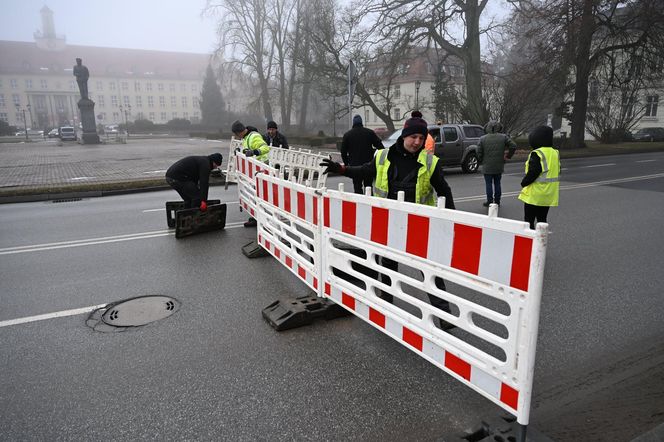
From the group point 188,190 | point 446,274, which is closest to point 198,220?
point 188,190

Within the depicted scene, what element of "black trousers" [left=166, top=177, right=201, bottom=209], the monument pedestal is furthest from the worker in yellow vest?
the monument pedestal

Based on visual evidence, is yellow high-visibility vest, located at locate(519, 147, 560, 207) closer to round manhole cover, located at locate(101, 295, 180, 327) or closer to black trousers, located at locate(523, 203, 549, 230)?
black trousers, located at locate(523, 203, 549, 230)

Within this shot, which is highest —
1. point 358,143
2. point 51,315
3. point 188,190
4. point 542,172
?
point 358,143

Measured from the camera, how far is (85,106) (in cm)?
3853

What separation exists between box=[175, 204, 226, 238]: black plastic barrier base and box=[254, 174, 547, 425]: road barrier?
11.1ft

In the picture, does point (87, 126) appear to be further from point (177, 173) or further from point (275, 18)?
point (177, 173)

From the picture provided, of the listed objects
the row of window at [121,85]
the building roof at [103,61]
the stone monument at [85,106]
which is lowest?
the stone monument at [85,106]

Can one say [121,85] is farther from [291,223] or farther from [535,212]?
[535,212]

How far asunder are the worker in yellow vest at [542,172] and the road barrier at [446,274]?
1.69m

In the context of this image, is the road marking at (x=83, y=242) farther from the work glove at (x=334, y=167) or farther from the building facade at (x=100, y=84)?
the building facade at (x=100, y=84)

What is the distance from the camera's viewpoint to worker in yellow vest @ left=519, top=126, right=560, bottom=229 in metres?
5.27

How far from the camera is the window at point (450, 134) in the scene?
15.7m

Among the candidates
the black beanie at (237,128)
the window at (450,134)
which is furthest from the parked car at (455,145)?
the black beanie at (237,128)

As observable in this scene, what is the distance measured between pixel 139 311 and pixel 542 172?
479cm
